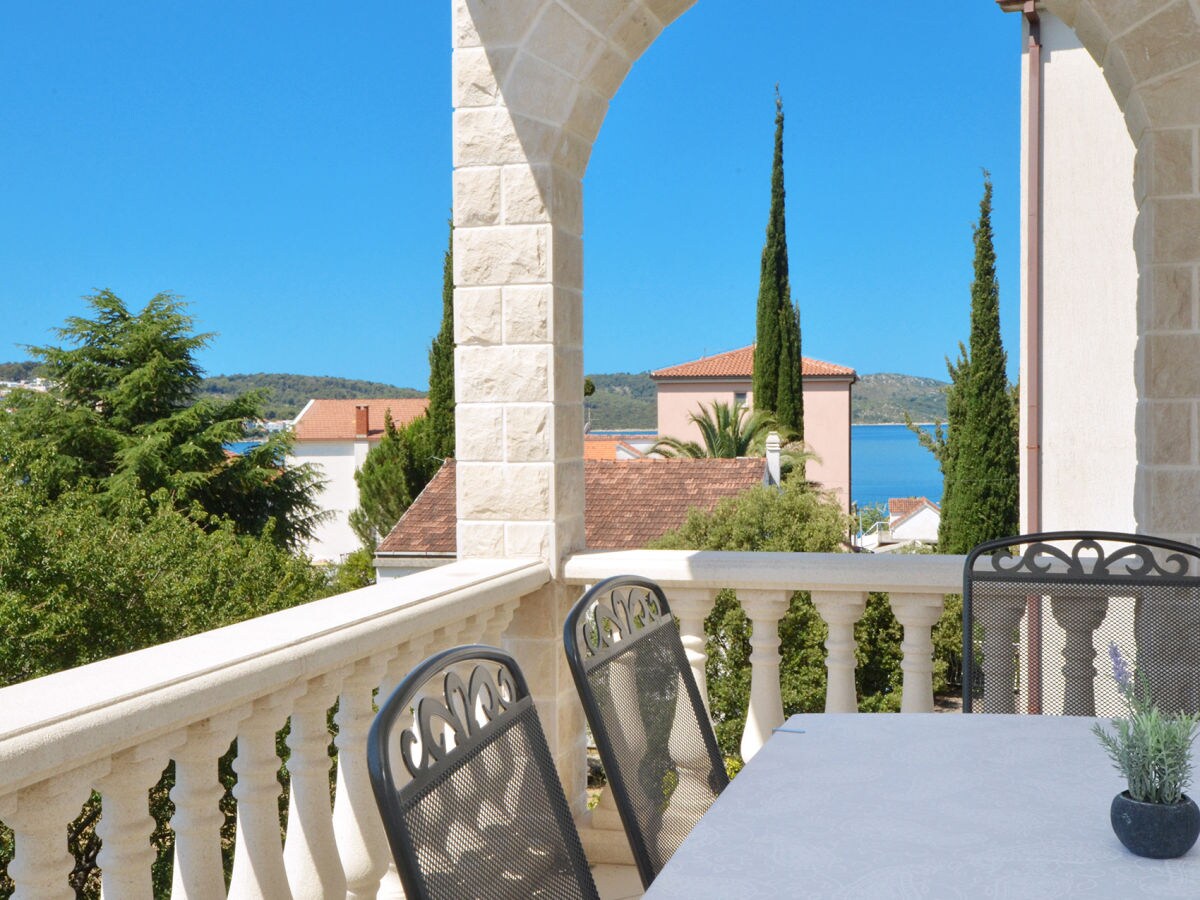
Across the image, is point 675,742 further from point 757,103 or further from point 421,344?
point 757,103

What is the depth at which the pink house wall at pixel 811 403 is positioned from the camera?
3688 centimetres

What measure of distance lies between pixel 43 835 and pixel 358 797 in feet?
2.60

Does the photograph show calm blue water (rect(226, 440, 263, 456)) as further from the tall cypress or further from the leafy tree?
the tall cypress

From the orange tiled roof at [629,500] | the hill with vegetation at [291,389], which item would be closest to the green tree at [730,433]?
the orange tiled roof at [629,500]

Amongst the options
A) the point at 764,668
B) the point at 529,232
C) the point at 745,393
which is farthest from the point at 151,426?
the point at 764,668

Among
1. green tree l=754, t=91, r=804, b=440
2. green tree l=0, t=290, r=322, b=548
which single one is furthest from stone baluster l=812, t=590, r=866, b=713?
green tree l=0, t=290, r=322, b=548

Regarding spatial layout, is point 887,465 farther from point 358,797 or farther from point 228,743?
point 228,743

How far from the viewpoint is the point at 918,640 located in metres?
2.45

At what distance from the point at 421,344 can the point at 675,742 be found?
85.9ft

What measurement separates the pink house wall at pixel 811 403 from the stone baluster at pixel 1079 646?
34415 millimetres

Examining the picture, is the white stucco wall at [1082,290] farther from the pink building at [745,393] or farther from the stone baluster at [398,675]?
the pink building at [745,393]

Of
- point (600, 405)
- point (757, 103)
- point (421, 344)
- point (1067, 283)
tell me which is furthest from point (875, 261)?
point (1067, 283)

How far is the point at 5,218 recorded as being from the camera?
5719cm

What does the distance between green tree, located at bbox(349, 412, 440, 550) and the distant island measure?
4.13 m
